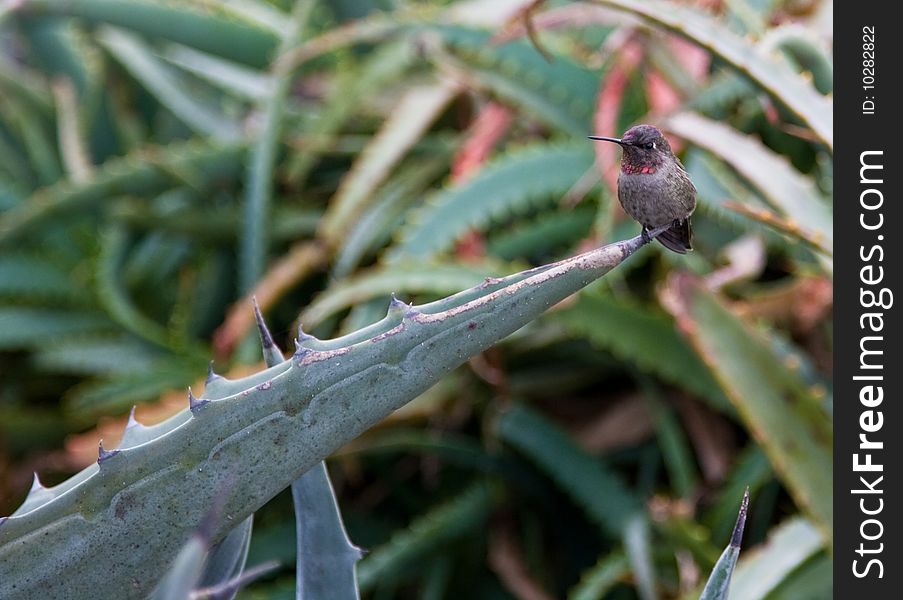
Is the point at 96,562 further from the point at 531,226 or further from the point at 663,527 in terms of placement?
the point at 531,226

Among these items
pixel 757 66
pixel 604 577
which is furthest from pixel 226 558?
pixel 604 577

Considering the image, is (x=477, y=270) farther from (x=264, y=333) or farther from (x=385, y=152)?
(x=264, y=333)

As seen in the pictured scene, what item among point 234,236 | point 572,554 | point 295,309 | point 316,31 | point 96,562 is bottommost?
point 572,554

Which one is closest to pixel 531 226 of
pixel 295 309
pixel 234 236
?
pixel 295 309

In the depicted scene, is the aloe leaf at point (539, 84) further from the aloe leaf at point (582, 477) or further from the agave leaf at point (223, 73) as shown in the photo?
the agave leaf at point (223, 73)

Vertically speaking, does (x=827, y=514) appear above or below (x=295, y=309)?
below

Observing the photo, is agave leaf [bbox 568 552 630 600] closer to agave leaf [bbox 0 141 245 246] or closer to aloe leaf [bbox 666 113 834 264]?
aloe leaf [bbox 666 113 834 264]
